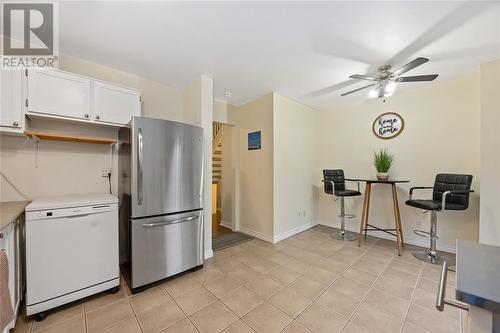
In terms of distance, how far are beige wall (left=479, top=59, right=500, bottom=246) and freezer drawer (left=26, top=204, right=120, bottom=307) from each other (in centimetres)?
411

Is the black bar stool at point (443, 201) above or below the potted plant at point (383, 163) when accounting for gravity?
below

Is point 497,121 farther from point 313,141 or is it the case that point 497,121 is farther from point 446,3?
point 313,141

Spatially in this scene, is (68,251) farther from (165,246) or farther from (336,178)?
(336,178)

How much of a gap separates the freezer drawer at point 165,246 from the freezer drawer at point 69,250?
0.21m

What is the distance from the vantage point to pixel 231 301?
1.81 meters

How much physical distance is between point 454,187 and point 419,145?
83 cm

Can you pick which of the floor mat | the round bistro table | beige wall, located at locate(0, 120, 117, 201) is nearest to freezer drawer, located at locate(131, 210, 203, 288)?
the floor mat

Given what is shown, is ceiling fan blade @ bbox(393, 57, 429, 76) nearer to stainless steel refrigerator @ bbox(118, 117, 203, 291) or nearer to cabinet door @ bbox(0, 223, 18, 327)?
stainless steel refrigerator @ bbox(118, 117, 203, 291)

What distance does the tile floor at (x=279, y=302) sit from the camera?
152cm

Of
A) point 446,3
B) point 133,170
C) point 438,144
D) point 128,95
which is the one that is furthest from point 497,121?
point 128,95

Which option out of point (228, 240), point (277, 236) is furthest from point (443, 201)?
point (228, 240)

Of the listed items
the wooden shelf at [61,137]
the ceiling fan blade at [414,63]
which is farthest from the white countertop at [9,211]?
the ceiling fan blade at [414,63]

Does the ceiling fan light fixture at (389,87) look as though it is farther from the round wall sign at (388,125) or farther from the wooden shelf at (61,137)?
the wooden shelf at (61,137)

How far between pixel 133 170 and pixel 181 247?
39.4 inches
